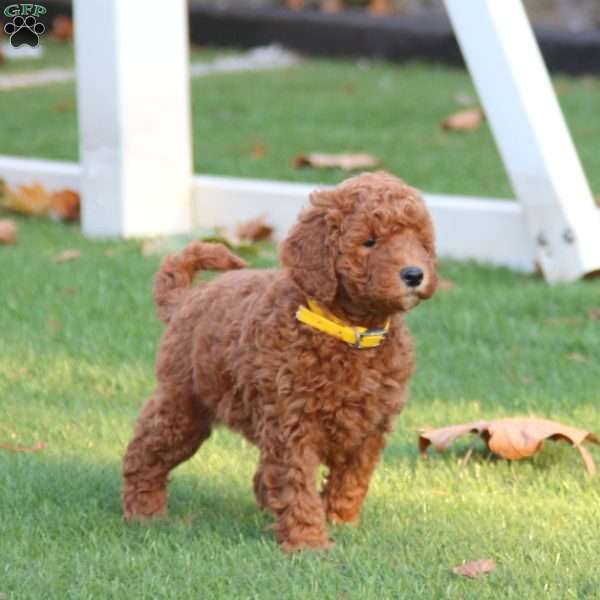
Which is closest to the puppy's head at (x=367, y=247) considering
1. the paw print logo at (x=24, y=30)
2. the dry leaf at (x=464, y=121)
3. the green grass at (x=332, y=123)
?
the green grass at (x=332, y=123)

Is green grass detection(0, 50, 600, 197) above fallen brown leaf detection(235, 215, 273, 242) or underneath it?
underneath

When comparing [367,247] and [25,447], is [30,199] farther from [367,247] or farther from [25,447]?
[367,247]

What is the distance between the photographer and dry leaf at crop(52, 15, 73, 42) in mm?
15039

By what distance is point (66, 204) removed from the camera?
8.40 meters

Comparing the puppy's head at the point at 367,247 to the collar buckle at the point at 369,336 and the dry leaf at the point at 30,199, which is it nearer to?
the collar buckle at the point at 369,336

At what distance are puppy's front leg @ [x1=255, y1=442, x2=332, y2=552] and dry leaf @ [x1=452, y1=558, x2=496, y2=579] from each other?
0.38m

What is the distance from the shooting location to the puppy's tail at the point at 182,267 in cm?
485

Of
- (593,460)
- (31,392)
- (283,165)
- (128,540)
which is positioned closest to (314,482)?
(128,540)

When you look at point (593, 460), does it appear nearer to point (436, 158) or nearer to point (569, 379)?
point (569, 379)

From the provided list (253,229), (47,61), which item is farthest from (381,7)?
(253,229)

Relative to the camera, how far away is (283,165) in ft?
31.3

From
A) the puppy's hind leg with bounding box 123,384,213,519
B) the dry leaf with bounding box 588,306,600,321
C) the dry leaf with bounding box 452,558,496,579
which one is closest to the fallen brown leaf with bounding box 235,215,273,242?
the dry leaf with bounding box 588,306,600,321

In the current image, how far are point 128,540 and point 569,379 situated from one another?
7.25 ft

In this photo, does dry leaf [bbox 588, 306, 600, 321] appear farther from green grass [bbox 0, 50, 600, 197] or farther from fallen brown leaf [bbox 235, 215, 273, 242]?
green grass [bbox 0, 50, 600, 197]
